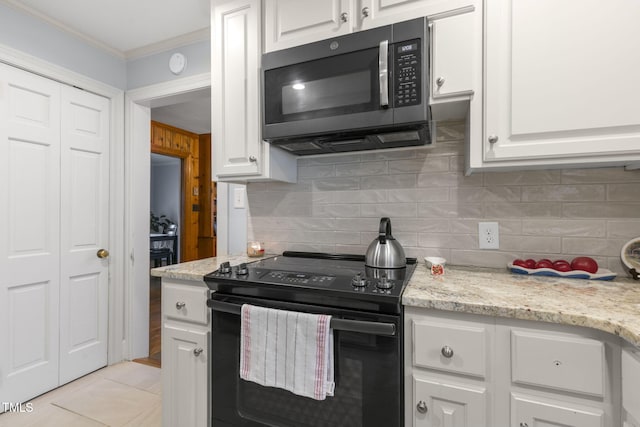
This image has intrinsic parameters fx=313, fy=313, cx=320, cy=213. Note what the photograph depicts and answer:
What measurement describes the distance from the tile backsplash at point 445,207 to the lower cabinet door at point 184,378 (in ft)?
2.32

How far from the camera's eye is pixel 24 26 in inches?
75.2

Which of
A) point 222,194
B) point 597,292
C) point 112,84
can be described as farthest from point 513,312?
point 112,84

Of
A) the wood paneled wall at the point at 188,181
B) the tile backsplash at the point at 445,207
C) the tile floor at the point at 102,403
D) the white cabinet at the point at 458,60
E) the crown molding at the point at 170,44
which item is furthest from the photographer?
the wood paneled wall at the point at 188,181

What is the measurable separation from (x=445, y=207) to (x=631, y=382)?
36.3 inches

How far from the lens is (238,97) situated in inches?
63.8

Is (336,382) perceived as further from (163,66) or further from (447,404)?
(163,66)

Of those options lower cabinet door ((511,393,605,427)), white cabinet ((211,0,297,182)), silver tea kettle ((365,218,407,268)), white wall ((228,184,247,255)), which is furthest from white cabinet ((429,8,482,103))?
white wall ((228,184,247,255))

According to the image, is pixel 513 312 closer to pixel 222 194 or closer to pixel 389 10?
pixel 389 10

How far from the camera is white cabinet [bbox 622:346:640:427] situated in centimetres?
73

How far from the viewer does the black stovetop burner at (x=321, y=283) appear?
1.04 metres

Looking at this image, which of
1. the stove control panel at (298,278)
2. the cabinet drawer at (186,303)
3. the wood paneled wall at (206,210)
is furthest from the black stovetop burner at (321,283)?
the wood paneled wall at (206,210)

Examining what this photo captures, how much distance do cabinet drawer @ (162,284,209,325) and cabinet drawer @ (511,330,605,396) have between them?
116 centimetres

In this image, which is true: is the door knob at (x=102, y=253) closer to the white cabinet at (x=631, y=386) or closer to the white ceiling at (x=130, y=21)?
the white ceiling at (x=130, y=21)

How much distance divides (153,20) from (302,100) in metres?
1.38
